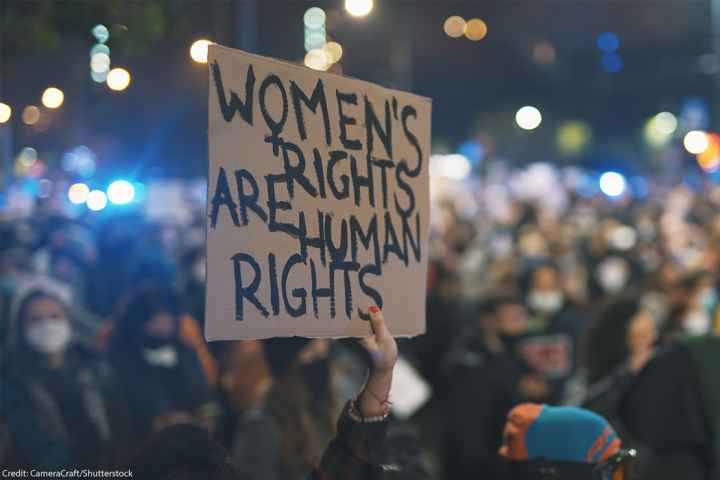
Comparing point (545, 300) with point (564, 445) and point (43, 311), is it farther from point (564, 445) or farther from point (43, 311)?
point (564, 445)

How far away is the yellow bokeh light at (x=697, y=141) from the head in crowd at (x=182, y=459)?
2332 centimetres

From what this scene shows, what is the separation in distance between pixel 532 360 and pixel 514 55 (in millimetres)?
28756

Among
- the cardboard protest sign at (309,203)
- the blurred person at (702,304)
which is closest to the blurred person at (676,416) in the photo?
the cardboard protest sign at (309,203)

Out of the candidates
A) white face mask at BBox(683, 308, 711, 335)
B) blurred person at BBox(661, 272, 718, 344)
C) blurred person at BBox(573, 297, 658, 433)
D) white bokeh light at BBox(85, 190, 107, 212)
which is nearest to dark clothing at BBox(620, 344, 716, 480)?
blurred person at BBox(661, 272, 718, 344)

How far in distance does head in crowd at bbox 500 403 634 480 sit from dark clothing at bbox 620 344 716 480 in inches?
80.6

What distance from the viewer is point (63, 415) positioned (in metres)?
6.18

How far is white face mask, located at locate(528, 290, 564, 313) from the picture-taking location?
10406mm

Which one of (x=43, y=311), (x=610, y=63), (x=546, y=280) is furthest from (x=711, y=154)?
(x=43, y=311)

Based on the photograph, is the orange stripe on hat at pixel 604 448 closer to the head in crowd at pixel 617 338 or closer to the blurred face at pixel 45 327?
the head in crowd at pixel 617 338

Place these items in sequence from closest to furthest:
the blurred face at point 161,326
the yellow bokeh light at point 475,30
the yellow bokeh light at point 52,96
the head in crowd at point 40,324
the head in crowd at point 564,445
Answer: the head in crowd at point 564,445
the head in crowd at point 40,324
the blurred face at point 161,326
the yellow bokeh light at point 52,96
the yellow bokeh light at point 475,30

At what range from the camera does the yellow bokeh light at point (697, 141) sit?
25.8 metres

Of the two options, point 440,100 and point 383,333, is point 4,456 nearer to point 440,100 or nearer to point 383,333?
point 383,333

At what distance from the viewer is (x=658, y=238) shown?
54.1 feet

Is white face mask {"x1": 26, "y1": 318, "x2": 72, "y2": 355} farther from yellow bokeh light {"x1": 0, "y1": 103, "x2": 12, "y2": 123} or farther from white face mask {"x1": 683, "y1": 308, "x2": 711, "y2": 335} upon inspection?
white face mask {"x1": 683, "y1": 308, "x2": 711, "y2": 335}
